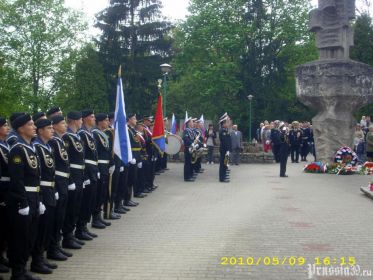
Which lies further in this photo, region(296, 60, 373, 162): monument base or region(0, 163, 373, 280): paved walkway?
region(296, 60, 373, 162): monument base

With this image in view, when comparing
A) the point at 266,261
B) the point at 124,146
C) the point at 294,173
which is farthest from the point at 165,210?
the point at 294,173

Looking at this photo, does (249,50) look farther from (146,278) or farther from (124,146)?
(146,278)

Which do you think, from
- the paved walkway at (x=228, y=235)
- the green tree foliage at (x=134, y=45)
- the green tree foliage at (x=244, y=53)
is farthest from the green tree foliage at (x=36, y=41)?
the paved walkway at (x=228, y=235)

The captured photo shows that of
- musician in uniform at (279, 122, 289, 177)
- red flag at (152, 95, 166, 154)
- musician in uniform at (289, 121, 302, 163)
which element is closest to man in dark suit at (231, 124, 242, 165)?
musician in uniform at (289, 121, 302, 163)

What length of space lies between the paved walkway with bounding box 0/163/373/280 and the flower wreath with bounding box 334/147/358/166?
171 inches

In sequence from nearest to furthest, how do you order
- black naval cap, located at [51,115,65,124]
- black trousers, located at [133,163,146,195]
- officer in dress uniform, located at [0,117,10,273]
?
officer in dress uniform, located at [0,117,10,273], black naval cap, located at [51,115,65,124], black trousers, located at [133,163,146,195]

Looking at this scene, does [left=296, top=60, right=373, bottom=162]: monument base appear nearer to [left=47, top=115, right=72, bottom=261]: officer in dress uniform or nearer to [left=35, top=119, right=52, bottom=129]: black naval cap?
[left=47, top=115, right=72, bottom=261]: officer in dress uniform

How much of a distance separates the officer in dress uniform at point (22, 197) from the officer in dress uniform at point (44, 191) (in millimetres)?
298

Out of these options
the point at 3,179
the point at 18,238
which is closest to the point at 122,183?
the point at 3,179

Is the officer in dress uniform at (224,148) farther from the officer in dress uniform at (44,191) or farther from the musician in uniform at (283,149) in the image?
the officer in dress uniform at (44,191)

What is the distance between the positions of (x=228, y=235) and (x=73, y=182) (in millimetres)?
2623

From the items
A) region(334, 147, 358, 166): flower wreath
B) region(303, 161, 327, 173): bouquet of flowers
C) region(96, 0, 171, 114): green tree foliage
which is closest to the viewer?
region(334, 147, 358, 166): flower wreath

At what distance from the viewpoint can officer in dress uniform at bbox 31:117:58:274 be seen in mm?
6055

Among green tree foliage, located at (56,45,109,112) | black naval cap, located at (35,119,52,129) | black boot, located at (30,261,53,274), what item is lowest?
black boot, located at (30,261,53,274)
